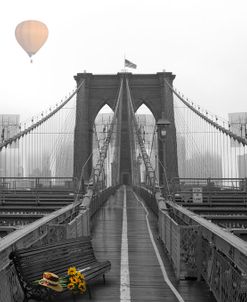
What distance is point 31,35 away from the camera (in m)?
15.3

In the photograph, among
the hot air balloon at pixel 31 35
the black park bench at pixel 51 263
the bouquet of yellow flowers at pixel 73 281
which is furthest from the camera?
the hot air balloon at pixel 31 35

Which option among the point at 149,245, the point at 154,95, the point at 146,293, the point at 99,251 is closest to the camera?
the point at 146,293

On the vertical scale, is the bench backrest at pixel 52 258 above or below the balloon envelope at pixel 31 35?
below

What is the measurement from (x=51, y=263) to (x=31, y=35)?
11.0 m

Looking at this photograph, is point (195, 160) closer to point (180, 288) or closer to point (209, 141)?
point (209, 141)

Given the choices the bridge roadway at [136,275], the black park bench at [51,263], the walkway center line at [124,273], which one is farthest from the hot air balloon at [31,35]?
the black park bench at [51,263]

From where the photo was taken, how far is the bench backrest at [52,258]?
5191 millimetres

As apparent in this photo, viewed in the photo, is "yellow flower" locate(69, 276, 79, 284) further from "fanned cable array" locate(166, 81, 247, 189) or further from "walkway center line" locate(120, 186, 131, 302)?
"fanned cable array" locate(166, 81, 247, 189)

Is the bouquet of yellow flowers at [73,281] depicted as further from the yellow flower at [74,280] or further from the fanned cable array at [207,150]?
the fanned cable array at [207,150]

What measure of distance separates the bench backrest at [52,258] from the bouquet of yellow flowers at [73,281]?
23cm

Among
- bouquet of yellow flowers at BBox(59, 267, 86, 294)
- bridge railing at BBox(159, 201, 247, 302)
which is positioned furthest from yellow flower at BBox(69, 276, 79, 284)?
bridge railing at BBox(159, 201, 247, 302)

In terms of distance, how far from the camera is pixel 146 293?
6414 millimetres

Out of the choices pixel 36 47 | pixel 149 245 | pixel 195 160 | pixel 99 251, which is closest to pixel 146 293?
pixel 99 251

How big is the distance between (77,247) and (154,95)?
58063mm
